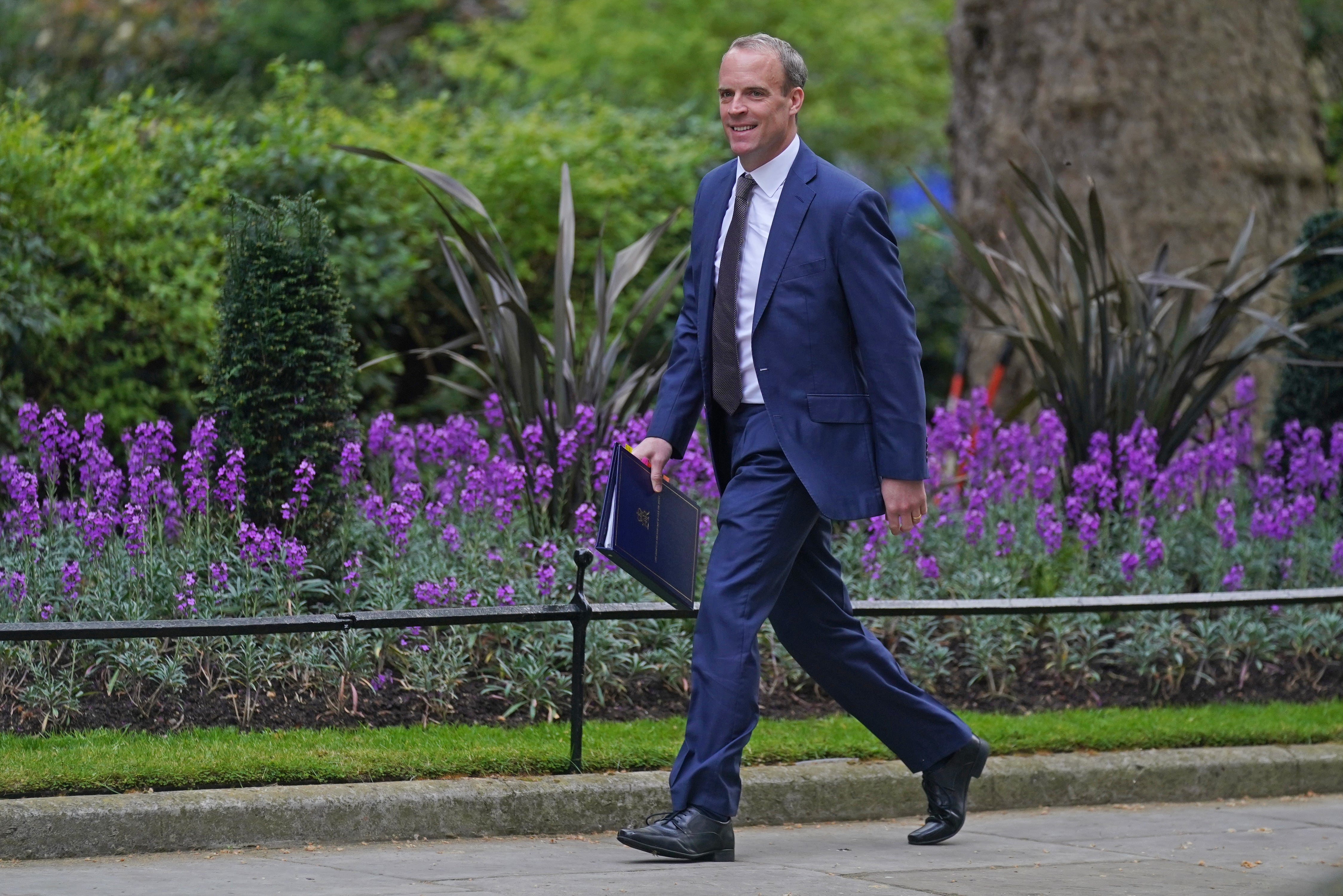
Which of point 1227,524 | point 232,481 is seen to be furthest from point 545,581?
point 1227,524

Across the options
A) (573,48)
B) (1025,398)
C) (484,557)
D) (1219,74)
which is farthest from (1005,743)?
(573,48)

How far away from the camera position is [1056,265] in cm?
697

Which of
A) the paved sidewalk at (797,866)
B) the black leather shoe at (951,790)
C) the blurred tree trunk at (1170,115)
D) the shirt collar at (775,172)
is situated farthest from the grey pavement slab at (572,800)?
the blurred tree trunk at (1170,115)

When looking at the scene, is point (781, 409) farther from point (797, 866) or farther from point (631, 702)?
point (631, 702)

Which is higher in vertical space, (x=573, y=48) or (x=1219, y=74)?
(x=573, y=48)

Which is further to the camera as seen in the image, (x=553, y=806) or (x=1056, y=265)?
(x=1056, y=265)

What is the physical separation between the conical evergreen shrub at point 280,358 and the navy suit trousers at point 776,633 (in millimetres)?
2027

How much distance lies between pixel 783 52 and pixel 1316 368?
4.55 metres

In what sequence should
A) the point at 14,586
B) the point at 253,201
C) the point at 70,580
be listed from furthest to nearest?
1. the point at 253,201
2. the point at 70,580
3. the point at 14,586

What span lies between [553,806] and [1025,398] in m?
3.50

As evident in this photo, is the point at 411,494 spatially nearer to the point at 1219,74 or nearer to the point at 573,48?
the point at 1219,74

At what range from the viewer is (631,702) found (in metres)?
5.46

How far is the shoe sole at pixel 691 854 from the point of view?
3.92m

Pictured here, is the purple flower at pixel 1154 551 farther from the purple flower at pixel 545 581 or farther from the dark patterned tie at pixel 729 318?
the dark patterned tie at pixel 729 318
